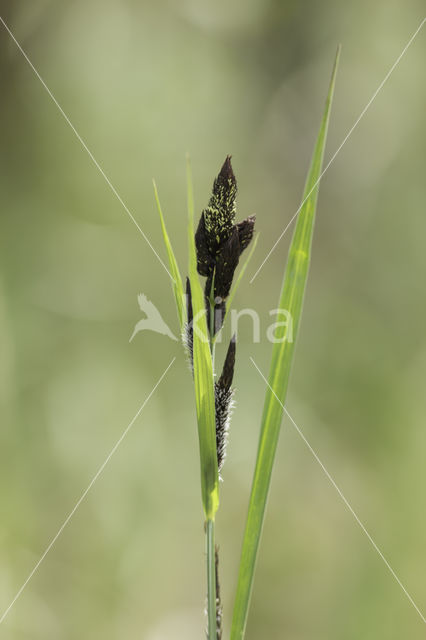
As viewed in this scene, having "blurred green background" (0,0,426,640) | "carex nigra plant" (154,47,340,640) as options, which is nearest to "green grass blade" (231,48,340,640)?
"carex nigra plant" (154,47,340,640)

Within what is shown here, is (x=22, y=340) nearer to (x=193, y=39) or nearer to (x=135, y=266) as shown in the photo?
(x=135, y=266)

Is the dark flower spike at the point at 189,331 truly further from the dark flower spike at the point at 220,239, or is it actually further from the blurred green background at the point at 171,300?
the blurred green background at the point at 171,300

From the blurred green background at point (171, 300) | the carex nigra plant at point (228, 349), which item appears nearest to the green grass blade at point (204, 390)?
the carex nigra plant at point (228, 349)

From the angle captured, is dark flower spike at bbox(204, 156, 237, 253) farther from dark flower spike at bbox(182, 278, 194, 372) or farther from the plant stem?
the plant stem

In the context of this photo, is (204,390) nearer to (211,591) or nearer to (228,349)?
(228,349)

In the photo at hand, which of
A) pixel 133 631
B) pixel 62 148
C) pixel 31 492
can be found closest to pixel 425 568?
pixel 133 631
